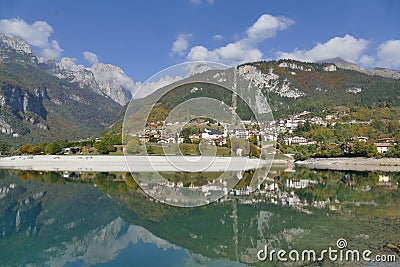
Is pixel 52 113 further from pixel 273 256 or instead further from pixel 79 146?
pixel 273 256

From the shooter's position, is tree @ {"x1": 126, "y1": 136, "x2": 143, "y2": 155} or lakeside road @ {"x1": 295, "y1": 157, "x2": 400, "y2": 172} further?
lakeside road @ {"x1": 295, "y1": 157, "x2": 400, "y2": 172}

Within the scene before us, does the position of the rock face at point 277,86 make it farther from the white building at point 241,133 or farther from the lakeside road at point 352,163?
the white building at point 241,133

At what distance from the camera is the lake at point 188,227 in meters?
7.55

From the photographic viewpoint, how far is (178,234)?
30.1 ft

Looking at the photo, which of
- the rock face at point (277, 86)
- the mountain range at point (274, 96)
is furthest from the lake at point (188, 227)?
the rock face at point (277, 86)

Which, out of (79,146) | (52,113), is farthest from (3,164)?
(52,113)

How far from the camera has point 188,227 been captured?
9.80m

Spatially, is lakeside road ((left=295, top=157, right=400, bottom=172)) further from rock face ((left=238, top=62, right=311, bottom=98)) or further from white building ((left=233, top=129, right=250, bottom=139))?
rock face ((left=238, top=62, right=311, bottom=98))

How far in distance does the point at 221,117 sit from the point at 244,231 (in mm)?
3569

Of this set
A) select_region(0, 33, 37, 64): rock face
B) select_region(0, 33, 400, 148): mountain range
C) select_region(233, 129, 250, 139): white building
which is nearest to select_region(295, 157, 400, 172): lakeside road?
select_region(0, 33, 400, 148): mountain range

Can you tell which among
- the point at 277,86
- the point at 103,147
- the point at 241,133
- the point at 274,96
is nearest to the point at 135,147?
the point at 241,133

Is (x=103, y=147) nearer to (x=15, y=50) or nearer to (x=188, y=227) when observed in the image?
(x=188, y=227)

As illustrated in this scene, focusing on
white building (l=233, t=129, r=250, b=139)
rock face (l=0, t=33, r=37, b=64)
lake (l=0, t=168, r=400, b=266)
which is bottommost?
lake (l=0, t=168, r=400, b=266)

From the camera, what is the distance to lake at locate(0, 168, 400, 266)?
24.8ft
